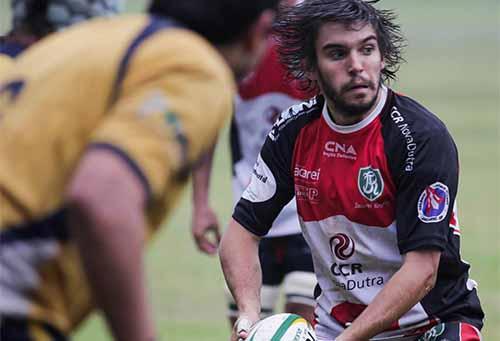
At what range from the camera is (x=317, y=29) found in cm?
570

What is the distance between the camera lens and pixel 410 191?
17.3ft

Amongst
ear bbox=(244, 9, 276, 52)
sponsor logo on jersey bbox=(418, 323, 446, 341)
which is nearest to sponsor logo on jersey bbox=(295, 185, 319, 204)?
sponsor logo on jersey bbox=(418, 323, 446, 341)

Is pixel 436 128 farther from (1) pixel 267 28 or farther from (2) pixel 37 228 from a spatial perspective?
(2) pixel 37 228

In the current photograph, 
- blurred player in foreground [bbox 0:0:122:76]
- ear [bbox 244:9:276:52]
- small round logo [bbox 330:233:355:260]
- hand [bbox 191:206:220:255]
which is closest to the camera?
ear [bbox 244:9:276:52]

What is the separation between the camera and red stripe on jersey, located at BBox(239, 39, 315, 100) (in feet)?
26.0

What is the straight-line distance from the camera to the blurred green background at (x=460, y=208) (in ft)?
34.7

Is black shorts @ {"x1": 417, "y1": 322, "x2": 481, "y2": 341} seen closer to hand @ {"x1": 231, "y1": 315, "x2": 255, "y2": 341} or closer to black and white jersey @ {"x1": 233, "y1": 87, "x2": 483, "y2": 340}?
black and white jersey @ {"x1": 233, "y1": 87, "x2": 483, "y2": 340}

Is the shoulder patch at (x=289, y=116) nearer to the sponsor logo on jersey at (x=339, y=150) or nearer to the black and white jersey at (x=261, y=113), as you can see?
the sponsor logo on jersey at (x=339, y=150)

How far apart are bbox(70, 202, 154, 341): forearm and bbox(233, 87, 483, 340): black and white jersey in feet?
6.87

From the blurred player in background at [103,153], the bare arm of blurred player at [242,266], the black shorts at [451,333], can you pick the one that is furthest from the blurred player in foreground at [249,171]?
the blurred player in background at [103,153]

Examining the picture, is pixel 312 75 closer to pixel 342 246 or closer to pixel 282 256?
pixel 342 246

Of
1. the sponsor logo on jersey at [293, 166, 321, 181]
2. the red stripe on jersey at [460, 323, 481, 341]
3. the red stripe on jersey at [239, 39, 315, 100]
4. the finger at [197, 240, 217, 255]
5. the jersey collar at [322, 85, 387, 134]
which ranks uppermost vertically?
the jersey collar at [322, 85, 387, 134]

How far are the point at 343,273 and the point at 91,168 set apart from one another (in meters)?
2.49

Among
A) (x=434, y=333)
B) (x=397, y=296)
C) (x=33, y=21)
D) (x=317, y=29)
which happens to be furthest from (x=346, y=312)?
(x=33, y=21)
